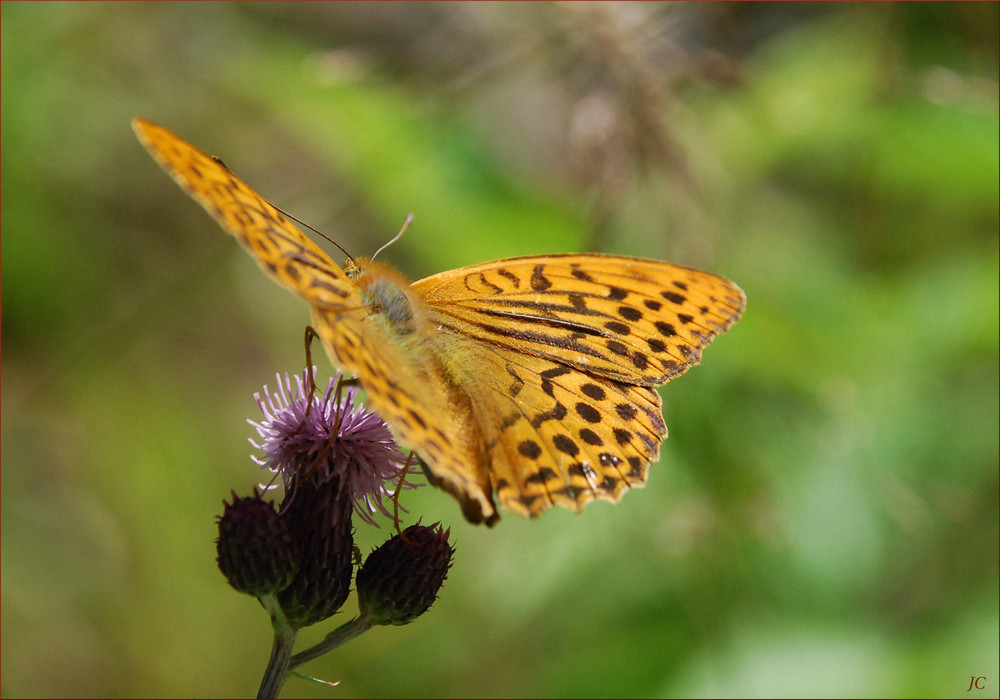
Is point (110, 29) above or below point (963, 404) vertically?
above

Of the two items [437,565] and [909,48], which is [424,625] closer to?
[437,565]

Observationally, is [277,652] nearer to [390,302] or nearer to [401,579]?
[401,579]

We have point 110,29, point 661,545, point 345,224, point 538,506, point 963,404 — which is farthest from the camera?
point 345,224

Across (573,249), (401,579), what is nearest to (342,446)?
(401,579)

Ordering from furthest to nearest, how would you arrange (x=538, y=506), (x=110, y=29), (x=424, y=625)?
(x=110, y=29) → (x=424, y=625) → (x=538, y=506)

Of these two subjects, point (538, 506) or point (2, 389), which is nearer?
point (538, 506)

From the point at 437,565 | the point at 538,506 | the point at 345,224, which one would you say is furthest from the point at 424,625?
the point at 345,224

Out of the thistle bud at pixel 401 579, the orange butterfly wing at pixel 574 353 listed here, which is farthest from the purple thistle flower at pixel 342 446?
→ the orange butterfly wing at pixel 574 353

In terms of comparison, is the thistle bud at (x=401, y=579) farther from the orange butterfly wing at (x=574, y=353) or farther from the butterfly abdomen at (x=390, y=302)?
the butterfly abdomen at (x=390, y=302)

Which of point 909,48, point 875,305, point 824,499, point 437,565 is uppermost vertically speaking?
point 909,48
